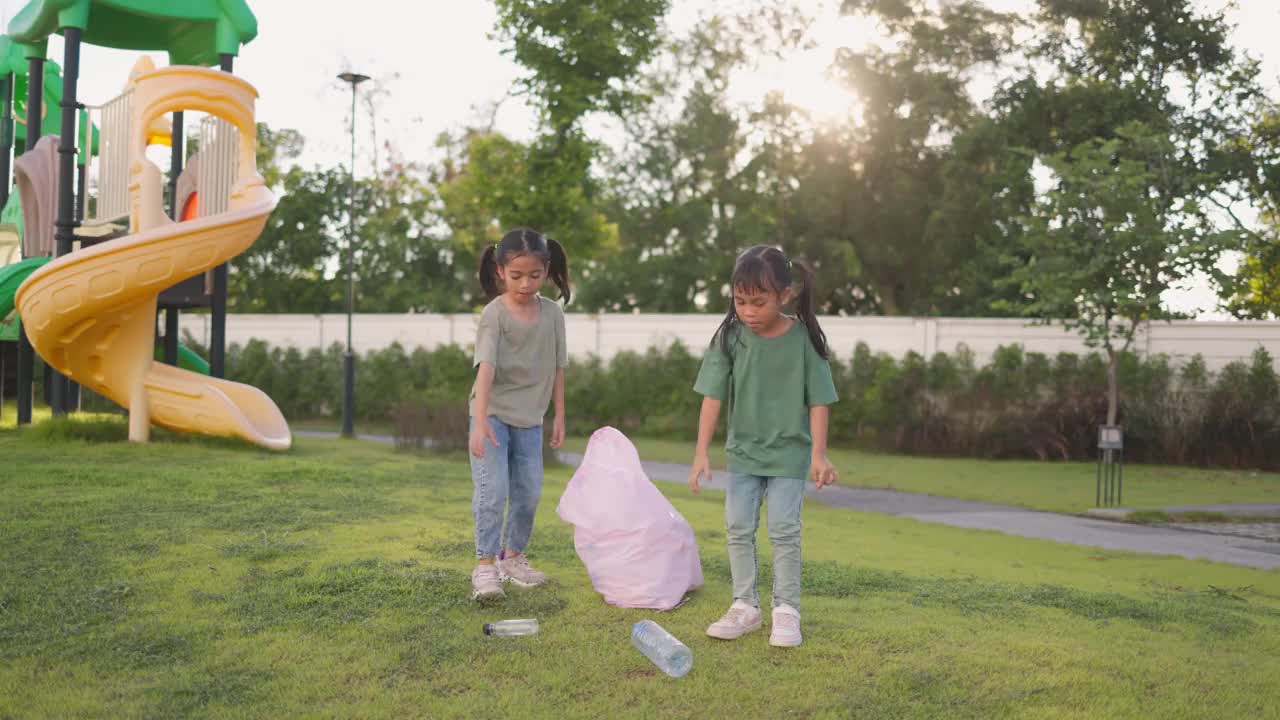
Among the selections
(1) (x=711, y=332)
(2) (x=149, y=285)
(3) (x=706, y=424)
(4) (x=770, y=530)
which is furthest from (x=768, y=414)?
(1) (x=711, y=332)

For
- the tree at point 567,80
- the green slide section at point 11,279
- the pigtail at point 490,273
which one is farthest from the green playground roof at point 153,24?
the pigtail at point 490,273

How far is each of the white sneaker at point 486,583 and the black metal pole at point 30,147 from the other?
12.9 metres

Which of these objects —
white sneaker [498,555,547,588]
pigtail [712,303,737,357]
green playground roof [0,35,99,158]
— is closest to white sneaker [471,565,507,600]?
white sneaker [498,555,547,588]

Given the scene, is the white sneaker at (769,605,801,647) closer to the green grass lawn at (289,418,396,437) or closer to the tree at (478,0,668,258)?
the tree at (478,0,668,258)

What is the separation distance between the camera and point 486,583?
5.33 meters

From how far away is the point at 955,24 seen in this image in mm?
33875

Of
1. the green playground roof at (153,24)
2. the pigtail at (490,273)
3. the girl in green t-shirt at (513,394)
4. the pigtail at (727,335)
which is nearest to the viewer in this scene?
the pigtail at (727,335)

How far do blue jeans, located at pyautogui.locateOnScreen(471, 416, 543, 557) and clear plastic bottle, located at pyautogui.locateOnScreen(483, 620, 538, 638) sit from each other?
0.77 m

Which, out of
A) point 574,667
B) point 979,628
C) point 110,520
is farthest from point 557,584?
point 110,520

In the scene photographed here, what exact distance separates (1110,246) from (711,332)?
8.62 metres

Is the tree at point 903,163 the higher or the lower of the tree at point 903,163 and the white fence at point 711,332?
the higher

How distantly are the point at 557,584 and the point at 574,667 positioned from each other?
63.9 inches

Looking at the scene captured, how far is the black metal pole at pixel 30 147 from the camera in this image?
52.3 ft

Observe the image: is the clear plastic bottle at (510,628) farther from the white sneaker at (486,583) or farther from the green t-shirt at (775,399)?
the green t-shirt at (775,399)
